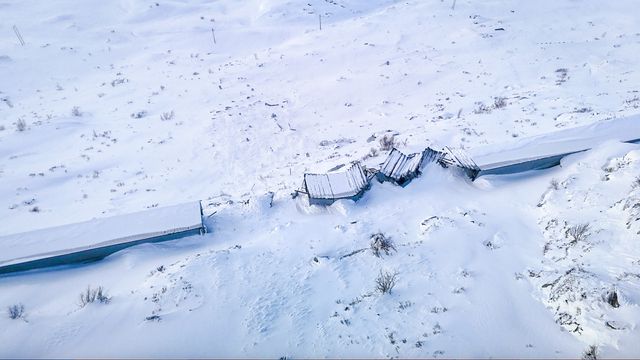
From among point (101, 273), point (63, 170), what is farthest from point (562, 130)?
point (63, 170)

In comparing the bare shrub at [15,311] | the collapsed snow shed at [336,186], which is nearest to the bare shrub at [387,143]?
the collapsed snow shed at [336,186]

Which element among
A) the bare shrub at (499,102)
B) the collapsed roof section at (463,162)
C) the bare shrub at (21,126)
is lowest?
the bare shrub at (21,126)

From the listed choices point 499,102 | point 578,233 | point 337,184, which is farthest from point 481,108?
point 578,233

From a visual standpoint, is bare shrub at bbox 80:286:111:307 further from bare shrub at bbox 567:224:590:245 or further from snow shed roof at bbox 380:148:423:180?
bare shrub at bbox 567:224:590:245

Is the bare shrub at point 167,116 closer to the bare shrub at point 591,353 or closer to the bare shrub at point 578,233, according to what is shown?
the bare shrub at point 578,233

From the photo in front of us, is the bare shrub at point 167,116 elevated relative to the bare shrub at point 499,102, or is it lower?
lower

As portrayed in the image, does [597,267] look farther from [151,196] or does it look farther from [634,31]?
[634,31]
